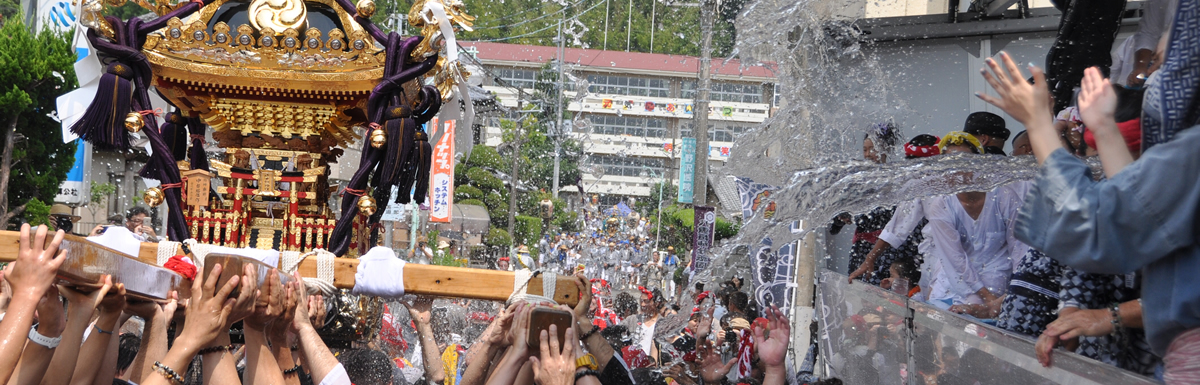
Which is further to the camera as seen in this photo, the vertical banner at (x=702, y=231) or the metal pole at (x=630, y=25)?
the metal pole at (x=630, y=25)

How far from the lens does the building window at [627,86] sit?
35.7 m

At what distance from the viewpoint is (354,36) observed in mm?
4887

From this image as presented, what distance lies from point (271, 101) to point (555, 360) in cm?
322

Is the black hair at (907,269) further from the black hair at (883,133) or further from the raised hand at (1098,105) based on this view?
the raised hand at (1098,105)

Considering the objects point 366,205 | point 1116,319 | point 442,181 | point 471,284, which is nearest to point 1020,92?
point 1116,319

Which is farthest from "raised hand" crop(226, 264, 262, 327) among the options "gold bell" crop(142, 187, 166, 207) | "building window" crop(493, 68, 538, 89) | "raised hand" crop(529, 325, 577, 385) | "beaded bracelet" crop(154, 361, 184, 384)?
"building window" crop(493, 68, 538, 89)

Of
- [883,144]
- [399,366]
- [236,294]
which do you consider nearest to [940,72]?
[883,144]

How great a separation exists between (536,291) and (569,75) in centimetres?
3075

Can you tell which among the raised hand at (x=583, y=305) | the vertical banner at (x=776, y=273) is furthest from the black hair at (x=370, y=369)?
the vertical banner at (x=776, y=273)

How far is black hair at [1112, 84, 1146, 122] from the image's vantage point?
2223 mm

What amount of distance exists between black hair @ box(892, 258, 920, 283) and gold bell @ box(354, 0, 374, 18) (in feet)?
10.1

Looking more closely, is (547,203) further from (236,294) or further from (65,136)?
(236,294)

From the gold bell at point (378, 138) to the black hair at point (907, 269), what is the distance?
2703 mm

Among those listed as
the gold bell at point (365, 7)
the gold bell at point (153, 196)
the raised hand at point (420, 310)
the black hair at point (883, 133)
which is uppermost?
the gold bell at point (365, 7)
